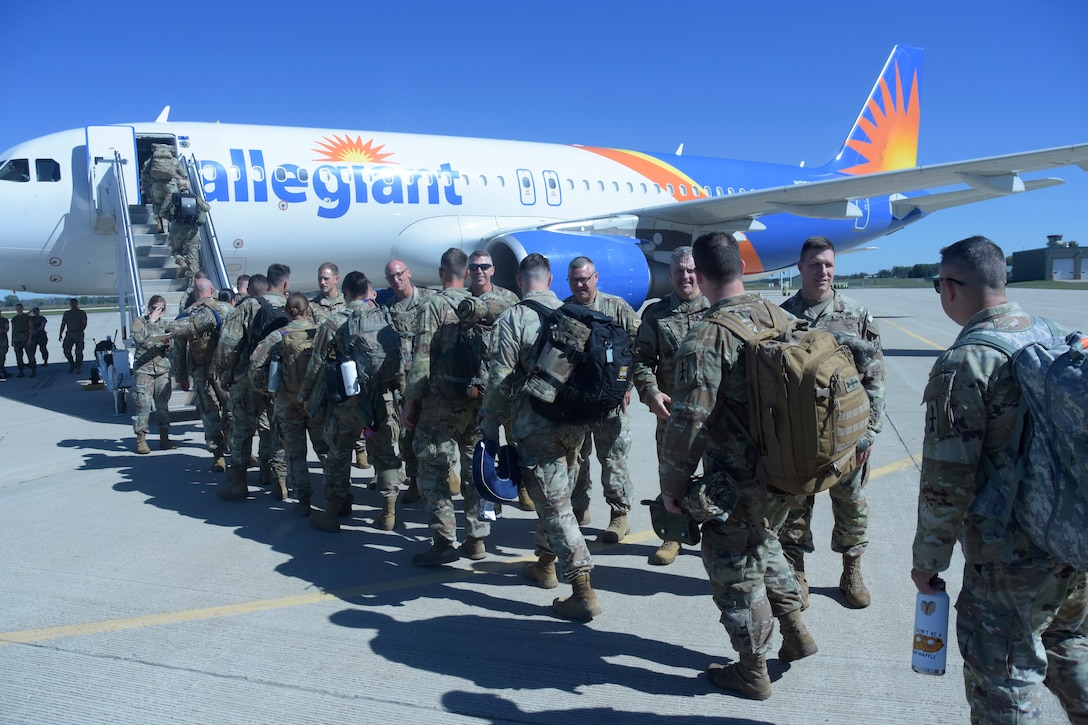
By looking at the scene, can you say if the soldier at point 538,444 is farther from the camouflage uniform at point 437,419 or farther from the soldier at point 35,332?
the soldier at point 35,332

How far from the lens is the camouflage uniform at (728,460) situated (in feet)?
9.16

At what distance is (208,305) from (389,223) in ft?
18.0

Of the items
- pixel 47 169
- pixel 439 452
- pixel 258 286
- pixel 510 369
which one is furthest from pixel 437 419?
pixel 47 169

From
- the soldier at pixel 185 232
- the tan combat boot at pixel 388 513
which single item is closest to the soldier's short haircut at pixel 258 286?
the tan combat boot at pixel 388 513

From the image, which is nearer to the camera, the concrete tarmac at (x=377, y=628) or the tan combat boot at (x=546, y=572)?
the concrete tarmac at (x=377, y=628)

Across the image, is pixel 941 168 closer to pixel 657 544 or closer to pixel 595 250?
pixel 595 250

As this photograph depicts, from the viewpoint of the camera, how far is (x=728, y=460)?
292 cm

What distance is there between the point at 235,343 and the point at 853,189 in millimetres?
9779

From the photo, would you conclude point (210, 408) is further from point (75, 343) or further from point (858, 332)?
point (75, 343)

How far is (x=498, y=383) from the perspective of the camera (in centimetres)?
384

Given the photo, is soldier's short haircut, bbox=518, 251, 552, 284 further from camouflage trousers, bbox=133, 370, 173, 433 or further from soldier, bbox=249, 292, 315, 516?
camouflage trousers, bbox=133, 370, 173, 433

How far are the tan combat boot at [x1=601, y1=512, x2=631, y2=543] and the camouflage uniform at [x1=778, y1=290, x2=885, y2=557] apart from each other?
54.7 inches

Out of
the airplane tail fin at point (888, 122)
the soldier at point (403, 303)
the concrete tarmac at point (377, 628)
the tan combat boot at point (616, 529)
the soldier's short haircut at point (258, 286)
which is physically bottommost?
the concrete tarmac at point (377, 628)

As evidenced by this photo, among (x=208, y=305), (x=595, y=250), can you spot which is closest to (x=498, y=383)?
(x=208, y=305)
